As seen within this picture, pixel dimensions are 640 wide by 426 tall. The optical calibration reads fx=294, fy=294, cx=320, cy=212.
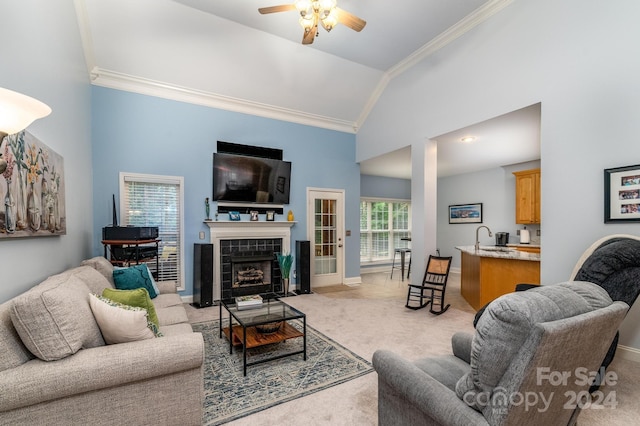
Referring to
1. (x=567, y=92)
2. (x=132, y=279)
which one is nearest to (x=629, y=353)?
(x=567, y=92)

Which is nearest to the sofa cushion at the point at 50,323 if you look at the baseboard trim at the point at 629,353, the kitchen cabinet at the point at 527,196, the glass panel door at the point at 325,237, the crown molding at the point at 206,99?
the crown molding at the point at 206,99

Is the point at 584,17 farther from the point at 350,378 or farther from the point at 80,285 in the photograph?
the point at 80,285

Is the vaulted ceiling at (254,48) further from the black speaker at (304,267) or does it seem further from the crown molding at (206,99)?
the black speaker at (304,267)

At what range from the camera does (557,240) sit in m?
3.12

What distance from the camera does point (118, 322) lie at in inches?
66.6

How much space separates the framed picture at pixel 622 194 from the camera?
2.61m

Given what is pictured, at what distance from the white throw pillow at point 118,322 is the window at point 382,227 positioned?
253 inches

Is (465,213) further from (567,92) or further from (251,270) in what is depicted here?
(251,270)

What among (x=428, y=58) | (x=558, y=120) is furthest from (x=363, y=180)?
(x=558, y=120)

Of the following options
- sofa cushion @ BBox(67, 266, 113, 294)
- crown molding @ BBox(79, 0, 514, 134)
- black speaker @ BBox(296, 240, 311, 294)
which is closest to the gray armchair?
sofa cushion @ BBox(67, 266, 113, 294)

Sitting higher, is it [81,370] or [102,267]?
[102,267]

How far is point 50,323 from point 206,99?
169 inches

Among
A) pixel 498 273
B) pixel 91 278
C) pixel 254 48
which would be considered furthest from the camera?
pixel 254 48

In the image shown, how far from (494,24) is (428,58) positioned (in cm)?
102
